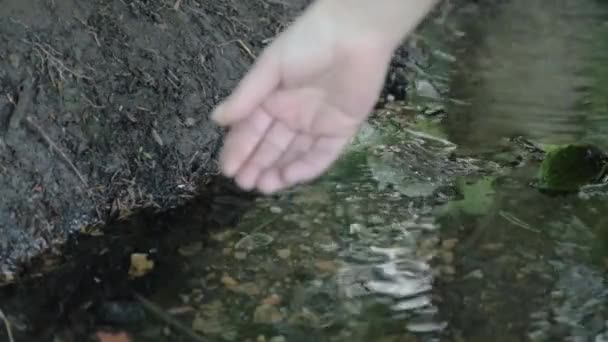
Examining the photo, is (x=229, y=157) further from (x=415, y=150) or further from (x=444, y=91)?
(x=444, y=91)

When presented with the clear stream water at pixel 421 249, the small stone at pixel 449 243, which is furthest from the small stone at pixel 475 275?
the small stone at pixel 449 243

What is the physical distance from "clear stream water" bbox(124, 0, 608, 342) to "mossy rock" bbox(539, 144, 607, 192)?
0.18 feet

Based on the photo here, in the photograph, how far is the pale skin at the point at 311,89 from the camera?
1.17 m

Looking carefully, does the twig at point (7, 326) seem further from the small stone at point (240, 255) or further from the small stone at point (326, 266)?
the small stone at point (326, 266)

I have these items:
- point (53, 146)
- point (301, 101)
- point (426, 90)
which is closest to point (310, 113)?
point (301, 101)

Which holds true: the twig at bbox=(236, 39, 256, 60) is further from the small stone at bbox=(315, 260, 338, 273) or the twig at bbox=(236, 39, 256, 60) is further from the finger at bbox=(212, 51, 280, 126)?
the finger at bbox=(212, 51, 280, 126)

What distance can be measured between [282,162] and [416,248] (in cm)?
97

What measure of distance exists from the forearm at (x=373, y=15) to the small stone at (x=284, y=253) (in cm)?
101

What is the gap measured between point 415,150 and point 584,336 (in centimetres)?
94

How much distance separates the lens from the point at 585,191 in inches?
95.3

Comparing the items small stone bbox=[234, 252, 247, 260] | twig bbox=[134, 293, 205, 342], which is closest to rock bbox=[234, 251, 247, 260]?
small stone bbox=[234, 252, 247, 260]

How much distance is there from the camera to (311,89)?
1219 millimetres

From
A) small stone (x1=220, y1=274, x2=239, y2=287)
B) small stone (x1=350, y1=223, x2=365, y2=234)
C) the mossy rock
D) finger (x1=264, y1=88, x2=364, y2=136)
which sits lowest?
small stone (x1=220, y1=274, x2=239, y2=287)

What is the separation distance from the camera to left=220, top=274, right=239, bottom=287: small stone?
2027mm
